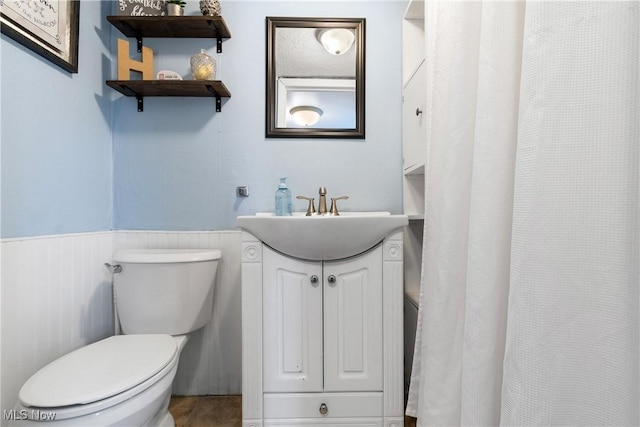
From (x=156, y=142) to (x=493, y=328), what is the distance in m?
1.57

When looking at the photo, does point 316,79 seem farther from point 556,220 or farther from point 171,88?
point 556,220

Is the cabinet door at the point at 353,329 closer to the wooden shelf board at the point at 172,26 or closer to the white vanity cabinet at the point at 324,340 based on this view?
the white vanity cabinet at the point at 324,340

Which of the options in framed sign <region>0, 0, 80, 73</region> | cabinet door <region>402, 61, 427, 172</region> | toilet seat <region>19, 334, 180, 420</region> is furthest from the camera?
cabinet door <region>402, 61, 427, 172</region>

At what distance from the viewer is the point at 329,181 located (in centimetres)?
164

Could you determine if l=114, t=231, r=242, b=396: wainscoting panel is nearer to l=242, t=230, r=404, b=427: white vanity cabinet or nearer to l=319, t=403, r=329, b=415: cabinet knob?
l=242, t=230, r=404, b=427: white vanity cabinet

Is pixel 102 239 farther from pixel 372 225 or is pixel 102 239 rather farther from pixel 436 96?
pixel 436 96

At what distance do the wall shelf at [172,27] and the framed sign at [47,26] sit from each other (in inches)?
7.2

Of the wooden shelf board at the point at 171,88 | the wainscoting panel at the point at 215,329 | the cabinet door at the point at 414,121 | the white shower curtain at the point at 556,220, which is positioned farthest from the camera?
the wainscoting panel at the point at 215,329

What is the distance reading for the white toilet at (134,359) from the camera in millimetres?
802

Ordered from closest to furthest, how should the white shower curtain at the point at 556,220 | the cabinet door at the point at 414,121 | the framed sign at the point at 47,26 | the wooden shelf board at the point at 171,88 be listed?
the white shower curtain at the point at 556,220, the framed sign at the point at 47,26, the cabinet door at the point at 414,121, the wooden shelf board at the point at 171,88

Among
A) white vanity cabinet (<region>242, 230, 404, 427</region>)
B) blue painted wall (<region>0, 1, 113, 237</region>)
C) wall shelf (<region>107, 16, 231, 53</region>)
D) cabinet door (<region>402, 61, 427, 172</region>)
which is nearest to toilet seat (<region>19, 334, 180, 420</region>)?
white vanity cabinet (<region>242, 230, 404, 427</region>)

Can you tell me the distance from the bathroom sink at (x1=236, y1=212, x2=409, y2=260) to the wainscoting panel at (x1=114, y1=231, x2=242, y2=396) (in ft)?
1.49

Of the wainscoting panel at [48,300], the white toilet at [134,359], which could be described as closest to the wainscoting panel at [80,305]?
the wainscoting panel at [48,300]

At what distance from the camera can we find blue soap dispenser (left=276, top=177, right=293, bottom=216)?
58.5 inches
